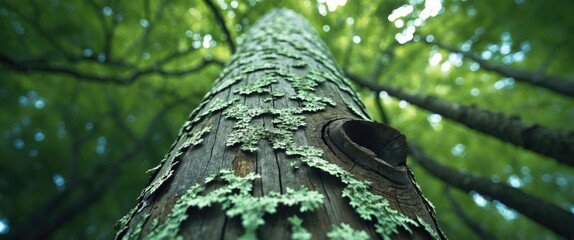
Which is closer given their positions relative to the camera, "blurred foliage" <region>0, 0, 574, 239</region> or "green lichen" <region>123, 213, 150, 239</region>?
"green lichen" <region>123, 213, 150, 239</region>

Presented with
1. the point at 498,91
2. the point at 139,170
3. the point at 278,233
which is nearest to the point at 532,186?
the point at 498,91

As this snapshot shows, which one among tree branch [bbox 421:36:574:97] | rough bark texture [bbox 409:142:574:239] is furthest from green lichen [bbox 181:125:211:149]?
tree branch [bbox 421:36:574:97]

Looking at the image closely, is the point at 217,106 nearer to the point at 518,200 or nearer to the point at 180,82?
the point at 518,200

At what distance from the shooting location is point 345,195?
3.50 feet

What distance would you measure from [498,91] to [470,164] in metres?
2.87

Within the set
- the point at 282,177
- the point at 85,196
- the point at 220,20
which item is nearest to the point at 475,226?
the point at 220,20

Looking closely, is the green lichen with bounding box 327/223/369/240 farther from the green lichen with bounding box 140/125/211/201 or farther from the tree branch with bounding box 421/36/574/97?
the tree branch with bounding box 421/36/574/97

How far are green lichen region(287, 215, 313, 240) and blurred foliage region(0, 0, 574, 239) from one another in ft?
15.8

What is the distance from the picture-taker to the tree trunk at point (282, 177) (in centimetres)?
94

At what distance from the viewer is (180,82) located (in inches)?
377

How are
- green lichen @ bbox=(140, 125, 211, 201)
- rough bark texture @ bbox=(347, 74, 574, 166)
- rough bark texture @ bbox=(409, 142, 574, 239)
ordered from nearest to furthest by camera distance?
green lichen @ bbox=(140, 125, 211, 201) < rough bark texture @ bbox=(347, 74, 574, 166) < rough bark texture @ bbox=(409, 142, 574, 239)

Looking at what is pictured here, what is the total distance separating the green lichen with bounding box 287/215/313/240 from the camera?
0.86 metres

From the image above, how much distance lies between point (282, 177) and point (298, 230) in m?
0.26

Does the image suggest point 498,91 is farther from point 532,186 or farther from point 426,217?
point 426,217
